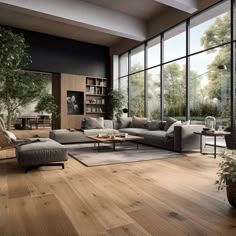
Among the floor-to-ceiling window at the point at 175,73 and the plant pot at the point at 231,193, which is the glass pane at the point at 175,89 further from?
the plant pot at the point at 231,193

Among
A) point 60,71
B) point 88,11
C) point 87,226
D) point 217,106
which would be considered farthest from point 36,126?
point 87,226

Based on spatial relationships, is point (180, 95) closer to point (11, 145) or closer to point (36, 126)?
point (11, 145)

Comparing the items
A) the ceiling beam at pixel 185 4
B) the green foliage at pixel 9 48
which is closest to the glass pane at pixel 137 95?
the ceiling beam at pixel 185 4

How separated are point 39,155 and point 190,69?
15.9 ft

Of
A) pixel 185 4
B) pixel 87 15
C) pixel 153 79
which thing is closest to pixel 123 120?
pixel 153 79

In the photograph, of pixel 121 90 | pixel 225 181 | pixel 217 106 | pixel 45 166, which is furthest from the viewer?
pixel 121 90

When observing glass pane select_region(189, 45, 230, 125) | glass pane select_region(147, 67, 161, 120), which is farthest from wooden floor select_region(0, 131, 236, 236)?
glass pane select_region(147, 67, 161, 120)

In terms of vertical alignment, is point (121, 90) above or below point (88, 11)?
below

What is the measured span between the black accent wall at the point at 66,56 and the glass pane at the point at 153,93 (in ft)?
8.74

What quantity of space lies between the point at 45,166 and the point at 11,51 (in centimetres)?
427

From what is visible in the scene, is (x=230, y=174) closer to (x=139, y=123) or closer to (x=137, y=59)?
(x=139, y=123)

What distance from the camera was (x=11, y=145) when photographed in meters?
4.14

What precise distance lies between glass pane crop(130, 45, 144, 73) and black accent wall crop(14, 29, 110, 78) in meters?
1.43

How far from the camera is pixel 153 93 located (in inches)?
313
